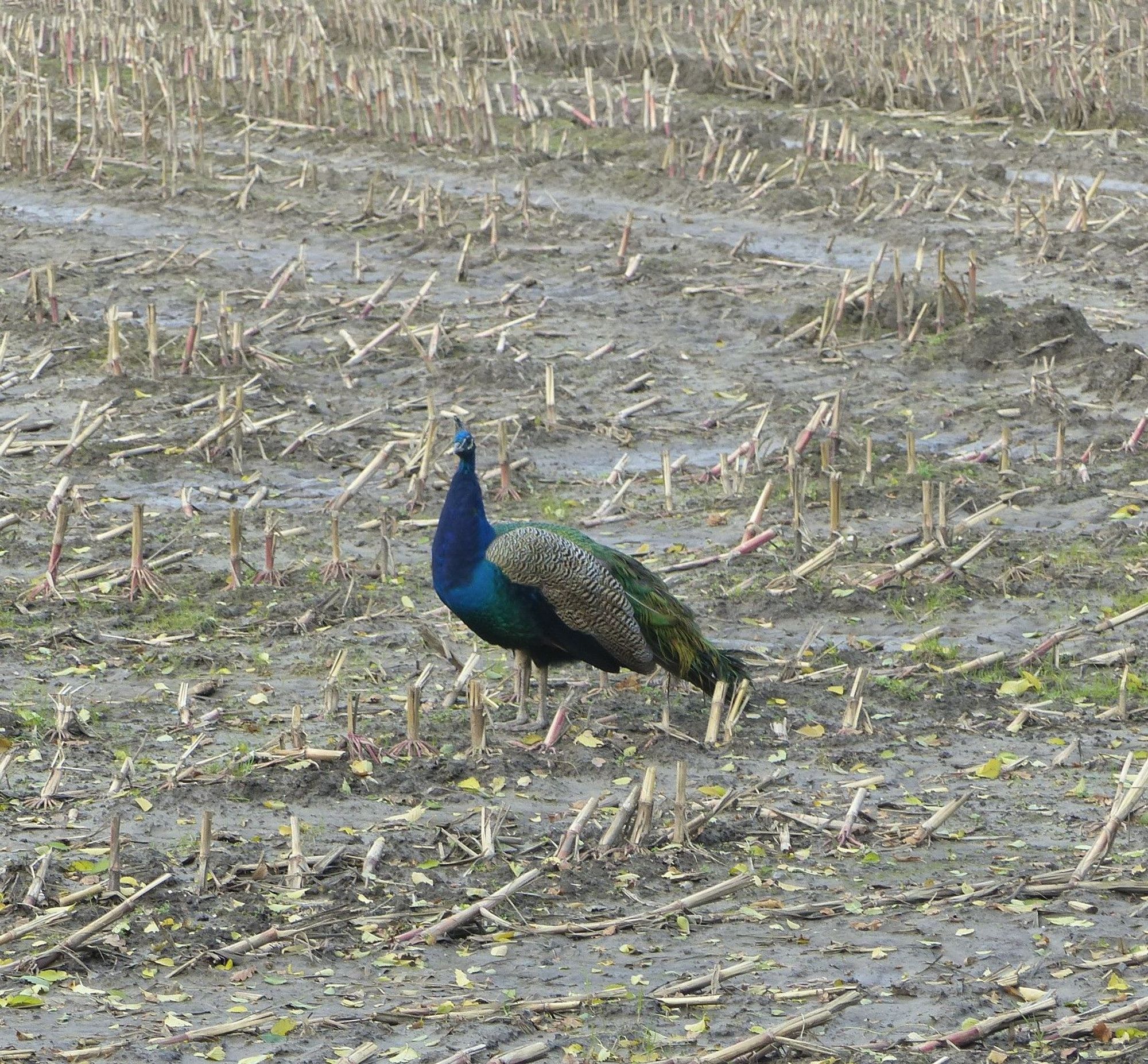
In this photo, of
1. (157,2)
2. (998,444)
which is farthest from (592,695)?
(157,2)

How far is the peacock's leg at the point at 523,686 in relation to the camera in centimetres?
812

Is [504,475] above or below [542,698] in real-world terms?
above

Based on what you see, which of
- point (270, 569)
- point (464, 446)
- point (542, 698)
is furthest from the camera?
point (270, 569)

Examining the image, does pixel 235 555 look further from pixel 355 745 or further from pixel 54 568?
pixel 355 745

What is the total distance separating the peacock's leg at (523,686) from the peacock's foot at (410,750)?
590 mm

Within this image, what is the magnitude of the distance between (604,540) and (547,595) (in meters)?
2.65

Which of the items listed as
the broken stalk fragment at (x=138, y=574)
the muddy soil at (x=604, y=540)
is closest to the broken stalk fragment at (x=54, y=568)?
the muddy soil at (x=604, y=540)

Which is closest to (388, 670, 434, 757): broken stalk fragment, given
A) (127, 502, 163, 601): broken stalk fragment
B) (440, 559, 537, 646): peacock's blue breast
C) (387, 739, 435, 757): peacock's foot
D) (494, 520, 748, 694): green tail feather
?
(387, 739, 435, 757): peacock's foot

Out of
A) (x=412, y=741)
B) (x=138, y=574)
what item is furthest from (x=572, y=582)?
(x=138, y=574)

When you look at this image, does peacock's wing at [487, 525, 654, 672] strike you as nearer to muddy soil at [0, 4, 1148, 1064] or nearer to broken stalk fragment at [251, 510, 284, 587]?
muddy soil at [0, 4, 1148, 1064]

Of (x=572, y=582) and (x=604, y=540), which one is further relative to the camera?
(x=604, y=540)

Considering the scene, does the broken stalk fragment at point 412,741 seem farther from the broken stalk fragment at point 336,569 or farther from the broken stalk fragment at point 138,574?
the broken stalk fragment at point 138,574

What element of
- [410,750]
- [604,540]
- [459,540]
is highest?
[459,540]

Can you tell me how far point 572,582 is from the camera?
7770 millimetres
